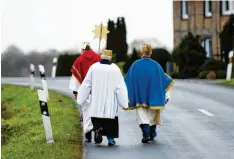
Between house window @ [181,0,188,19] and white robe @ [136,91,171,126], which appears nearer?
white robe @ [136,91,171,126]

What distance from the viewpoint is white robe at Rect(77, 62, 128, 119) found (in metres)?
14.5

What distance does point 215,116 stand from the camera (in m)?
19.2

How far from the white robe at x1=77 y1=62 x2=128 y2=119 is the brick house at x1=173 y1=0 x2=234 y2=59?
108ft

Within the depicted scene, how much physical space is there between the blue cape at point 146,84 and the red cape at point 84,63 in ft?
2.55

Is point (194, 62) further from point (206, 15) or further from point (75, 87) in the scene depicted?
point (75, 87)

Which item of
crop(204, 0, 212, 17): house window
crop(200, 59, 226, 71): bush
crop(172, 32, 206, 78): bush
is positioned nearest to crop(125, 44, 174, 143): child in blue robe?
crop(200, 59, 226, 71): bush

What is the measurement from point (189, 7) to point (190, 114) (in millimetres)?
30633

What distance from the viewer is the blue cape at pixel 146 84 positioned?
15.1 m

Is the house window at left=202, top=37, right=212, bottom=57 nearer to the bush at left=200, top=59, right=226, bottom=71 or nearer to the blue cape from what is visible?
the bush at left=200, top=59, right=226, bottom=71

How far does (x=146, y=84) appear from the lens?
1522cm

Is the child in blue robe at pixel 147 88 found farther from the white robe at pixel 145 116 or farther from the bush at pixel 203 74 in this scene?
the bush at pixel 203 74

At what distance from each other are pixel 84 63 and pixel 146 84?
1.24 metres

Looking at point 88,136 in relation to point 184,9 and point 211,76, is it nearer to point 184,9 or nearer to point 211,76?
point 211,76

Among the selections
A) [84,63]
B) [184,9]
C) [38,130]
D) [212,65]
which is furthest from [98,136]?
[184,9]
